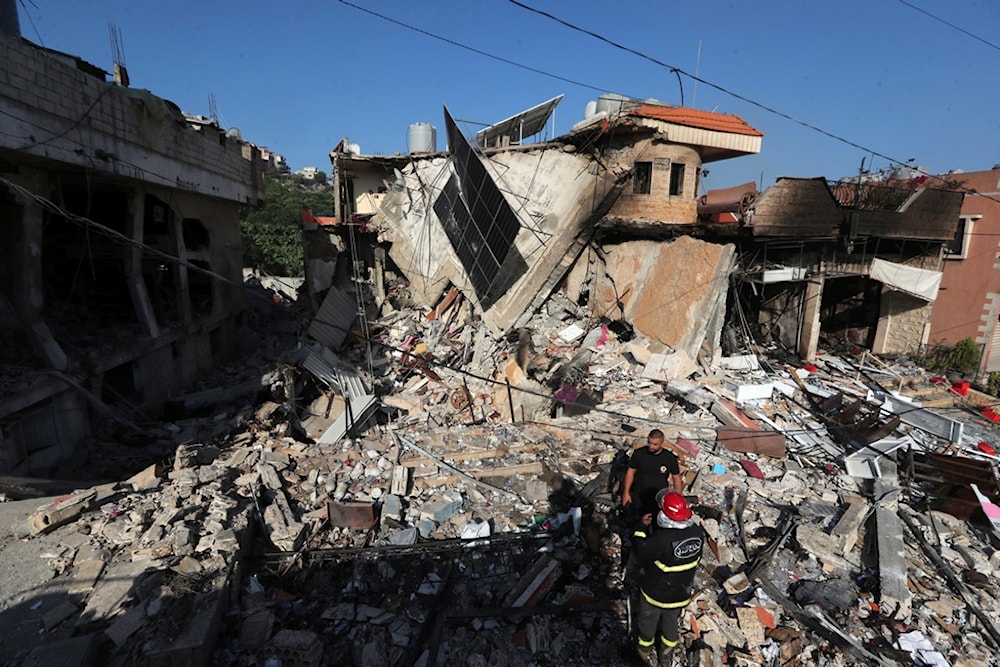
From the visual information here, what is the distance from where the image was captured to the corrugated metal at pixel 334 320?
12.3m

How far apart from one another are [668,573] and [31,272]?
1010 cm

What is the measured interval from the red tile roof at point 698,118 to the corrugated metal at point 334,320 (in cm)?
933

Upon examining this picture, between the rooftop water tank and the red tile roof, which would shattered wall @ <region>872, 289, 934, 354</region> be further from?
the rooftop water tank

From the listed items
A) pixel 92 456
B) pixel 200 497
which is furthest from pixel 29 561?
pixel 92 456

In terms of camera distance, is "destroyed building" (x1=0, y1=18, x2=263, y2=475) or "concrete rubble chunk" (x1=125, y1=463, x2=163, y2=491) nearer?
"concrete rubble chunk" (x1=125, y1=463, x2=163, y2=491)

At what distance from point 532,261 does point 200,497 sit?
8.38m

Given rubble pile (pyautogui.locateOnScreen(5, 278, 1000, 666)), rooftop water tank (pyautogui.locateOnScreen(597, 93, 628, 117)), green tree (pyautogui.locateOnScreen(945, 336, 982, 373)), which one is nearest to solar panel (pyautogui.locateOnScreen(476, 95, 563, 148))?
rooftop water tank (pyautogui.locateOnScreen(597, 93, 628, 117))

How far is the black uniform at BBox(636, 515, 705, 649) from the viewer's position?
11.5 feet

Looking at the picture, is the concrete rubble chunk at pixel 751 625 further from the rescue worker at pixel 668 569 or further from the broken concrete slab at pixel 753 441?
the broken concrete slab at pixel 753 441

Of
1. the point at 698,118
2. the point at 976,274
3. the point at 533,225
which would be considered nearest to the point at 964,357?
the point at 976,274

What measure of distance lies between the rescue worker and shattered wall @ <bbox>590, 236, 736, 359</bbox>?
247 inches

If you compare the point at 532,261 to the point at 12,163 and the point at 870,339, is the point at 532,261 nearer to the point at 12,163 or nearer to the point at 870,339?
the point at 12,163

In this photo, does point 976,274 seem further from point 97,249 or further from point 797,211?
point 97,249

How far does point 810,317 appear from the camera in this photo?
12016mm
